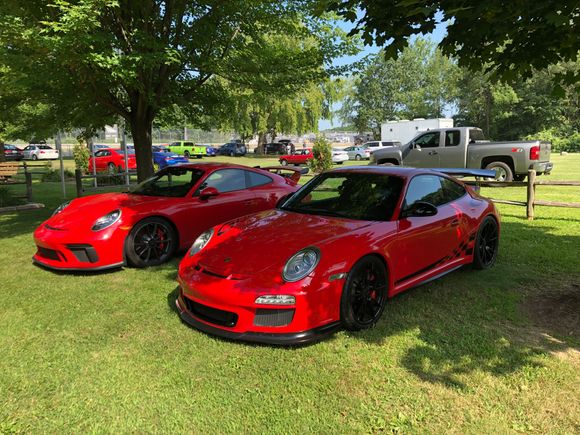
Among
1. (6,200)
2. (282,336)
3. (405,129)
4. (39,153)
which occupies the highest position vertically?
(405,129)

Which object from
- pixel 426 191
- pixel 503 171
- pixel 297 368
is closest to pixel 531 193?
pixel 426 191

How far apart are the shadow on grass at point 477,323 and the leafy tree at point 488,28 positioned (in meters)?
2.26

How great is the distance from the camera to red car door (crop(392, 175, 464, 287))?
4098mm

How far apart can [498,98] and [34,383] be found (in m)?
56.0

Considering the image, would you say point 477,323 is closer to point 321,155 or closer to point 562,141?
point 321,155

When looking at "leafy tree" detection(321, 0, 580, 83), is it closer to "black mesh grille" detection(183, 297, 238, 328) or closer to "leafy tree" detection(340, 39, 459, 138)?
"black mesh grille" detection(183, 297, 238, 328)

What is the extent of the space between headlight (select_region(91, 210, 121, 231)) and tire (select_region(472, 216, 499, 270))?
14.4ft

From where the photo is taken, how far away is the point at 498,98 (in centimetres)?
5034

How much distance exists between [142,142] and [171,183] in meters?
3.48

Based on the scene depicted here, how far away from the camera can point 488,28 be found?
3.69m

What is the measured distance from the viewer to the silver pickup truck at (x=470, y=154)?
44.1 feet

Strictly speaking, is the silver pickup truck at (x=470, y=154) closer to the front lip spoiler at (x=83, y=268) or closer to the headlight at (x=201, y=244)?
the headlight at (x=201, y=244)

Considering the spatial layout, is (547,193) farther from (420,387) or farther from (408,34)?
(420,387)

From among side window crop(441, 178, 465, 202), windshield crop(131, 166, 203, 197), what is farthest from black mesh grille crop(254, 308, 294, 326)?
windshield crop(131, 166, 203, 197)
